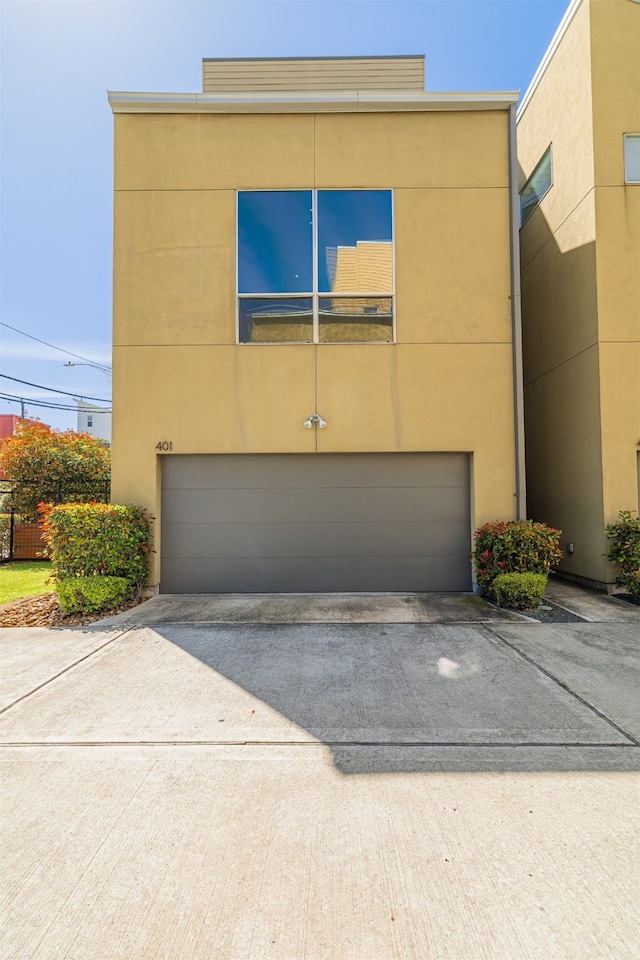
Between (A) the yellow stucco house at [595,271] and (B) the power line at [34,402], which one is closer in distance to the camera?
(A) the yellow stucco house at [595,271]

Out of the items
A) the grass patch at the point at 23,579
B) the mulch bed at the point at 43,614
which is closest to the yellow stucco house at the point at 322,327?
the mulch bed at the point at 43,614

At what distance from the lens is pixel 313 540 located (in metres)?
6.93

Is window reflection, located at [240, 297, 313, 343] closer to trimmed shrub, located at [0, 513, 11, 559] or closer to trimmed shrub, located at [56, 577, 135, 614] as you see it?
trimmed shrub, located at [56, 577, 135, 614]

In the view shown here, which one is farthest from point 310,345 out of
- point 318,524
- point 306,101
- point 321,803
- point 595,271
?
point 321,803

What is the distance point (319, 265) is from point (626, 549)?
18.9ft

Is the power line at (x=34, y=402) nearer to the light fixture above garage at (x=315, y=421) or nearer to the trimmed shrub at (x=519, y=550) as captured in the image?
the light fixture above garage at (x=315, y=421)

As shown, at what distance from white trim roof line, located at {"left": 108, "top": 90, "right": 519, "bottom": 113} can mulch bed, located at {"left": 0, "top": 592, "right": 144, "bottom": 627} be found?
7.07 m

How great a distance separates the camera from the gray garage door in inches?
271

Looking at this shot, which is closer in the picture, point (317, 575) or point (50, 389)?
point (317, 575)

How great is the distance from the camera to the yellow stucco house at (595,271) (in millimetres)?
6750

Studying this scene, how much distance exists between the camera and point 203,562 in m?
6.98

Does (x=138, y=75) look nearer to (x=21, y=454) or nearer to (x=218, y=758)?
(x=21, y=454)

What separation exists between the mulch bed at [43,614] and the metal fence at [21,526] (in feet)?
12.8

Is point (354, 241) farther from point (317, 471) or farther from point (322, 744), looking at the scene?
point (322, 744)
